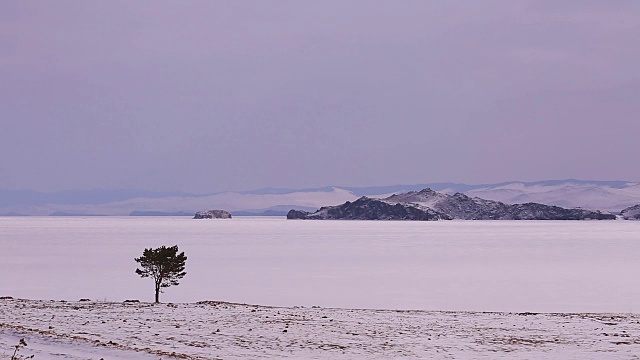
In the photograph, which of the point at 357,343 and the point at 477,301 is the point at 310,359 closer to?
the point at 357,343

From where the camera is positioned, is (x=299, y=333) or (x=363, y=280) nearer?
(x=299, y=333)

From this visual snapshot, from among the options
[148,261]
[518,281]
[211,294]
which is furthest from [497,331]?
[518,281]

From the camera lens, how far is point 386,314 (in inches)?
1284

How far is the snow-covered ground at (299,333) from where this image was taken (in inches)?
871

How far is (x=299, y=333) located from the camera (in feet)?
85.6

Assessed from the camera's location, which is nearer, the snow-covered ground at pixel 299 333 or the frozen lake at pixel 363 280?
the snow-covered ground at pixel 299 333

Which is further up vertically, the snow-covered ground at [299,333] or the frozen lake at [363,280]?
the snow-covered ground at [299,333]

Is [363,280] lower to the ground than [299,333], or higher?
lower

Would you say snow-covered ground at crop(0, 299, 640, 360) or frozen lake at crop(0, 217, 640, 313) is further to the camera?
frozen lake at crop(0, 217, 640, 313)

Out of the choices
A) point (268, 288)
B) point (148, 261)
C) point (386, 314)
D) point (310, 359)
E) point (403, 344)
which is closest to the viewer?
point (310, 359)

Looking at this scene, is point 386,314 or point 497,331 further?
point 386,314

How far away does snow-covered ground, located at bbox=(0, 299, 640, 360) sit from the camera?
72.6ft

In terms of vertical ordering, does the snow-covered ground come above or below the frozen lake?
above

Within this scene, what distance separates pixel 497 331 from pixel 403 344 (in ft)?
15.5
